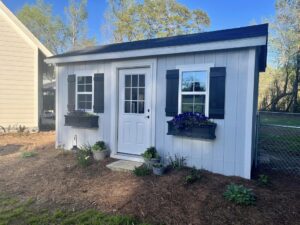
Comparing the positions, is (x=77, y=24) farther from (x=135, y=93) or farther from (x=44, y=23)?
(x=135, y=93)

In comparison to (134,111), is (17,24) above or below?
above

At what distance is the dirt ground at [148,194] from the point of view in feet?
10.1

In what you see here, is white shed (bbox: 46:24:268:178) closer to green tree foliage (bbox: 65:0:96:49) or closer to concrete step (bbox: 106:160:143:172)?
concrete step (bbox: 106:160:143:172)

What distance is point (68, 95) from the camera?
652 centimetres

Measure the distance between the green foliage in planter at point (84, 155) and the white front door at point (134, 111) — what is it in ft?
2.65

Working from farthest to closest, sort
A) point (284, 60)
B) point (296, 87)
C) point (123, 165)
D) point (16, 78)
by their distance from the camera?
point (284, 60) < point (296, 87) < point (16, 78) < point (123, 165)

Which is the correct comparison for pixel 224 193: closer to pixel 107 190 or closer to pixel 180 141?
pixel 180 141

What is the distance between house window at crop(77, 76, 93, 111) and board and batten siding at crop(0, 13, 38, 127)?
4451 mm

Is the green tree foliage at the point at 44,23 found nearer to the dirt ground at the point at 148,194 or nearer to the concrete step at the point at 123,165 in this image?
the dirt ground at the point at 148,194

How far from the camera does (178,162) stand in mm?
4855

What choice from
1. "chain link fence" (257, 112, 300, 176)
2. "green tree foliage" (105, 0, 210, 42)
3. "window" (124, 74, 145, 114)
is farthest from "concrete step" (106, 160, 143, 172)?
"green tree foliage" (105, 0, 210, 42)

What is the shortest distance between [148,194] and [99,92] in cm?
319

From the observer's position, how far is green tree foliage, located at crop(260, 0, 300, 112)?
17516mm

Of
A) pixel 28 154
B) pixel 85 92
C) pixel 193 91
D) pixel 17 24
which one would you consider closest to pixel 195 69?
pixel 193 91
